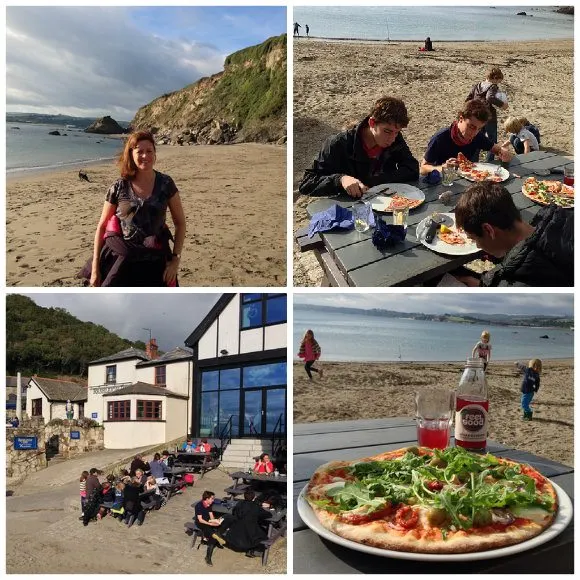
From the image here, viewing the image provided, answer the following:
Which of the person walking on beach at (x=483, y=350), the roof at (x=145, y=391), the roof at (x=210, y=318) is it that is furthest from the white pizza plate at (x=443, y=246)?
the roof at (x=145, y=391)

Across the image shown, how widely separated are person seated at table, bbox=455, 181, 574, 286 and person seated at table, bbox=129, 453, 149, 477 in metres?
2.07

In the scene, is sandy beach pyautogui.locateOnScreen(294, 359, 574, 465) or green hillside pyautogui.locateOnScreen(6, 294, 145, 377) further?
sandy beach pyautogui.locateOnScreen(294, 359, 574, 465)

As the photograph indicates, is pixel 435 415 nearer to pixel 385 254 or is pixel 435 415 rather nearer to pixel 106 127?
pixel 385 254

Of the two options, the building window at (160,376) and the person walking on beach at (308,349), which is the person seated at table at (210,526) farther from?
the person walking on beach at (308,349)

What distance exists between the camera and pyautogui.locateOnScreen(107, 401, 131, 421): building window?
318 centimetres

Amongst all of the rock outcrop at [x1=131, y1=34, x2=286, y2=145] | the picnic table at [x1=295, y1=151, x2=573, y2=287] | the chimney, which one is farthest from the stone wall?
the rock outcrop at [x1=131, y1=34, x2=286, y2=145]

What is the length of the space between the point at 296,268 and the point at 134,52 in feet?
6.19

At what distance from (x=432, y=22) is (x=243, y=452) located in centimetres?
315

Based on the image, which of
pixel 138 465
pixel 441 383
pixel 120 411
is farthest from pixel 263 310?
pixel 441 383

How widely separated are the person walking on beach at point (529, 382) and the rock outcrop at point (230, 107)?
2.81 m

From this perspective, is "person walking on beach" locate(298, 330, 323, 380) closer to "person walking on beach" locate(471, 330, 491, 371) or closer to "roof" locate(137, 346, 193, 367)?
"roof" locate(137, 346, 193, 367)

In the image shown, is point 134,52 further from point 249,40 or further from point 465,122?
point 465,122

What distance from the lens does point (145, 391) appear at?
3.14 metres

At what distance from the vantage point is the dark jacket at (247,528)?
9.84 feet
